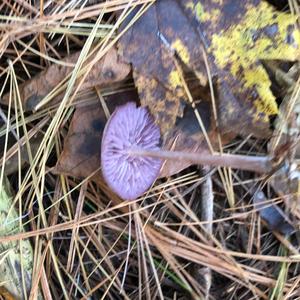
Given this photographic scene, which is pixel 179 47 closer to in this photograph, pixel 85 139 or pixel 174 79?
pixel 174 79

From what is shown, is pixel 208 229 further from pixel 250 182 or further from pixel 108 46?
pixel 108 46

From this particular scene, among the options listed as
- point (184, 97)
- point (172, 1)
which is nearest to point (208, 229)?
point (184, 97)

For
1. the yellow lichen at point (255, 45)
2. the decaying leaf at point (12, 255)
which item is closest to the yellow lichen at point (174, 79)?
the yellow lichen at point (255, 45)

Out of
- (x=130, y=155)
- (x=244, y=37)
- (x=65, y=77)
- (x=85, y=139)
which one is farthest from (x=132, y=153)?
(x=244, y=37)

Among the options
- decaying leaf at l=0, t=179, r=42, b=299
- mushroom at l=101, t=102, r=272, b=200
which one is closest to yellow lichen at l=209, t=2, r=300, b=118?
mushroom at l=101, t=102, r=272, b=200

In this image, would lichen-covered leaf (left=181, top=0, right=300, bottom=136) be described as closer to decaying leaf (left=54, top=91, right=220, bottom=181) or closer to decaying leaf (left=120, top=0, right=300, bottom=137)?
decaying leaf (left=120, top=0, right=300, bottom=137)

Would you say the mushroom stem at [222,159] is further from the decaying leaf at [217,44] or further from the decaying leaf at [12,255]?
the decaying leaf at [12,255]
